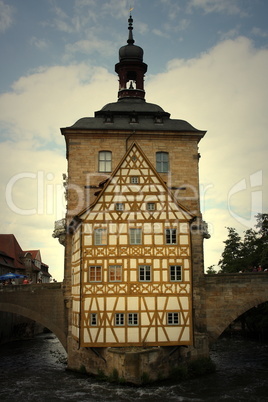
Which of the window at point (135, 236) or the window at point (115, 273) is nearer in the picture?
the window at point (115, 273)

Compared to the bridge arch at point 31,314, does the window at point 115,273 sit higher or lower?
higher

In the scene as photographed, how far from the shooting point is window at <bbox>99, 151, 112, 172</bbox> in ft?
95.1

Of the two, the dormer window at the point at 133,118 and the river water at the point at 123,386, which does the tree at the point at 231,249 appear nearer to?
the river water at the point at 123,386

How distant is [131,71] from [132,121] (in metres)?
6.14

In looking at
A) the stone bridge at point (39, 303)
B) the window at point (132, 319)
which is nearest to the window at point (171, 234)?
the window at point (132, 319)

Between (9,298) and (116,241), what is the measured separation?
8.79 metres

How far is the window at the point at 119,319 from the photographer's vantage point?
76.8 feet

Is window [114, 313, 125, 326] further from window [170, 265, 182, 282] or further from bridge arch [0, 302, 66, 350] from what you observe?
bridge arch [0, 302, 66, 350]

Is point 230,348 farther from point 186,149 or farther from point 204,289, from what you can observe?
point 186,149

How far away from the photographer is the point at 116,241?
24375mm

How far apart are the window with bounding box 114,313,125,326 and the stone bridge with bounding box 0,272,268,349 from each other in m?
5.37

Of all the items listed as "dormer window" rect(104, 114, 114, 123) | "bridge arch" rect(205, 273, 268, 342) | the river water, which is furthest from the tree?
"dormer window" rect(104, 114, 114, 123)

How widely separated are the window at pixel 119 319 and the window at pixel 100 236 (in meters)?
3.77

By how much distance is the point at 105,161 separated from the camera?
95.4 ft
